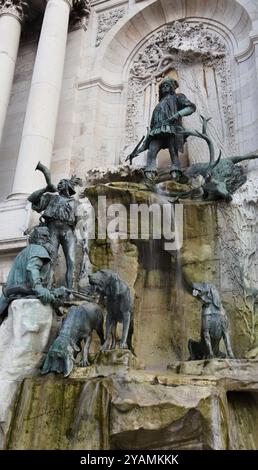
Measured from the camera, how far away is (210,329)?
5.67 metres

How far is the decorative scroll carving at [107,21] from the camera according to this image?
527 inches

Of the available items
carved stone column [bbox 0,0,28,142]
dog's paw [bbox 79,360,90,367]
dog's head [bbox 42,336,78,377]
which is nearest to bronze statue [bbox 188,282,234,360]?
dog's paw [bbox 79,360,90,367]

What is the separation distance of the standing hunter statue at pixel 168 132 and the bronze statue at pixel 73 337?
13.9 feet

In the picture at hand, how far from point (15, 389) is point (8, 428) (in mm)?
461

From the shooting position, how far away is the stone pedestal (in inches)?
201

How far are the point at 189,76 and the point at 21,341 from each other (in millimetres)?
9563

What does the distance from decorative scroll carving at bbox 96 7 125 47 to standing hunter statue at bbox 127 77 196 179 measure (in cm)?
491

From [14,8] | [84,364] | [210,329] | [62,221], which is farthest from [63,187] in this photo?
[14,8]

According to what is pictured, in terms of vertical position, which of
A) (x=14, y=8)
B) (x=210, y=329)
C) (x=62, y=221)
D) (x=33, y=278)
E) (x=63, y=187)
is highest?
(x=14, y=8)

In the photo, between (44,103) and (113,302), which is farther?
(44,103)

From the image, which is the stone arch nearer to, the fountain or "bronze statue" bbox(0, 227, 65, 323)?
the fountain

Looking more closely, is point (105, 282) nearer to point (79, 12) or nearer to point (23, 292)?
point (23, 292)

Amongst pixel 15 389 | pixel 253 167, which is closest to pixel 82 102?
pixel 253 167

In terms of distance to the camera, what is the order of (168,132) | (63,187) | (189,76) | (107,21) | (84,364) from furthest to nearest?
(107,21)
(189,76)
(168,132)
(63,187)
(84,364)
